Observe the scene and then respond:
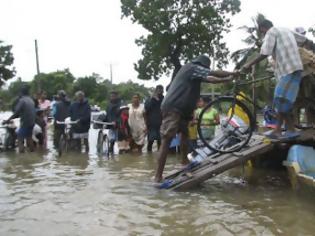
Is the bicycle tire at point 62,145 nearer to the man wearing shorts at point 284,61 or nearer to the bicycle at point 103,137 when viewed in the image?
the bicycle at point 103,137

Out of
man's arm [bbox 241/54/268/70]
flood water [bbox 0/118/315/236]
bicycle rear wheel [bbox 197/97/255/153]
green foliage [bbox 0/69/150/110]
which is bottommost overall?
flood water [bbox 0/118/315/236]

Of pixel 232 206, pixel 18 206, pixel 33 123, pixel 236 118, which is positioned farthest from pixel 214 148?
pixel 33 123

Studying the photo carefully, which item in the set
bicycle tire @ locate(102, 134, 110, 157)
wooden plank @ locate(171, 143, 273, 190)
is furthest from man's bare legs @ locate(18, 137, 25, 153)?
wooden plank @ locate(171, 143, 273, 190)

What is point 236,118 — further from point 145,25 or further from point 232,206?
point 145,25

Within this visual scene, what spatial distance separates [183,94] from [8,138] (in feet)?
26.2

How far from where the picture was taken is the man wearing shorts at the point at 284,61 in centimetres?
699

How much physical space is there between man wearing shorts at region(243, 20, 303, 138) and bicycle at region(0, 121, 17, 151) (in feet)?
28.3

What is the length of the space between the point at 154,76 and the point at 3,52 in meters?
26.5

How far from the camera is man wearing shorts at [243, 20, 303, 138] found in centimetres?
699

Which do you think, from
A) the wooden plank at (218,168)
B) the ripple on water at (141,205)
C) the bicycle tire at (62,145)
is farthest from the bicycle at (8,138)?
the wooden plank at (218,168)

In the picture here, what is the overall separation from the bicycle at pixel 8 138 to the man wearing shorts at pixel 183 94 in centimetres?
753

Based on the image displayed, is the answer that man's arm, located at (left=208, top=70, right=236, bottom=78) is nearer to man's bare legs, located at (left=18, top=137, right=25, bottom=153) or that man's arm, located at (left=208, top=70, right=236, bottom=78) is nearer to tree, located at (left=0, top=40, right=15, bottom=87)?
man's bare legs, located at (left=18, top=137, right=25, bottom=153)

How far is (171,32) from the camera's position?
3938cm

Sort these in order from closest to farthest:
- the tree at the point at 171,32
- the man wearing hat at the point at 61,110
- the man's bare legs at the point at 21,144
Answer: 1. the man's bare legs at the point at 21,144
2. the man wearing hat at the point at 61,110
3. the tree at the point at 171,32
